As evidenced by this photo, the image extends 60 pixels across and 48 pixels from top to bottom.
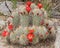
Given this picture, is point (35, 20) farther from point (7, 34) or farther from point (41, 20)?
point (7, 34)

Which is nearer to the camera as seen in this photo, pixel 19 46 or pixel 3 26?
pixel 19 46

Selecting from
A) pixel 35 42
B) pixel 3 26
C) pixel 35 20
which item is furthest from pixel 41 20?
pixel 3 26

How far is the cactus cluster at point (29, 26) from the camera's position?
707cm

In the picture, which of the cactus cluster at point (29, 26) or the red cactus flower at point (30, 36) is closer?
the red cactus flower at point (30, 36)

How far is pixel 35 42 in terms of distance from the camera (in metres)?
7.14

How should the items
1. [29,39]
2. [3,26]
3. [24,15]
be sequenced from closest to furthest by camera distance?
[29,39] → [24,15] → [3,26]

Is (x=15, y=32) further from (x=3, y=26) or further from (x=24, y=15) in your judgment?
(x=3, y=26)

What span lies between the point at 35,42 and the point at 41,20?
758mm

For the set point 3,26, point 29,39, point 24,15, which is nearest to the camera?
point 29,39

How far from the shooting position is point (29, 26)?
24.6 feet

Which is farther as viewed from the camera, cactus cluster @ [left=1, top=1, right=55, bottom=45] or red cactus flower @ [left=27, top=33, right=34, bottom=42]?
cactus cluster @ [left=1, top=1, right=55, bottom=45]

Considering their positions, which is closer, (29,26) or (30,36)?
(30,36)

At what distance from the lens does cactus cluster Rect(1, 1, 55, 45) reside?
707cm

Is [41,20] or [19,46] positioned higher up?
[41,20]
